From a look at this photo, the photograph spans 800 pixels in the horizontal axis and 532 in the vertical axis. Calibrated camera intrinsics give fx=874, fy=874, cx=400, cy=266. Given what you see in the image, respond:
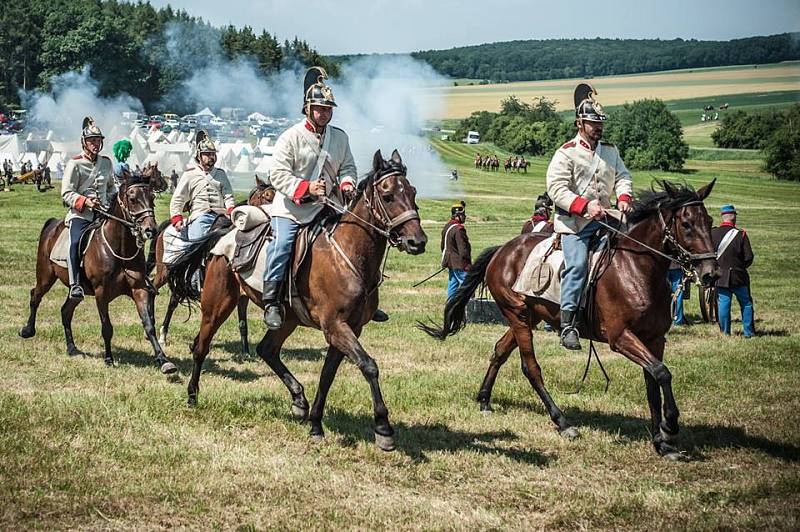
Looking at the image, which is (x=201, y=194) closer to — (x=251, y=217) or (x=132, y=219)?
(x=132, y=219)

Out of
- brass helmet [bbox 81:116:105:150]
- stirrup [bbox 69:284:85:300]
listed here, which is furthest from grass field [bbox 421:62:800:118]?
stirrup [bbox 69:284:85:300]

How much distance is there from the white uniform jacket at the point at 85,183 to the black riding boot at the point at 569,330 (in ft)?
23.9

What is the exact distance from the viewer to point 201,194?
1349cm

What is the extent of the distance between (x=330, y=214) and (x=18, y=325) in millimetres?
8679

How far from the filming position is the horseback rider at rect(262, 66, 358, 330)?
9.33 m

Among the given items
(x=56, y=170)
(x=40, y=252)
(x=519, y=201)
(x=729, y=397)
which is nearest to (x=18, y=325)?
(x=40, y=252)

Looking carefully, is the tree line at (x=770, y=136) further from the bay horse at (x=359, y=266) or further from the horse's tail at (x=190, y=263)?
the bay horse at (x=359, y=266)

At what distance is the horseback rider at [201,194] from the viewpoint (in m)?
13.3

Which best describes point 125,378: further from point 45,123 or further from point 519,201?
point 45,123

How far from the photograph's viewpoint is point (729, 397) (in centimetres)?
1145

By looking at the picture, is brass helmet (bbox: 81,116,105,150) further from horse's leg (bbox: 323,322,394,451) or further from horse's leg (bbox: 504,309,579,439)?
horse's leg (bbox: 504,309,579,439)

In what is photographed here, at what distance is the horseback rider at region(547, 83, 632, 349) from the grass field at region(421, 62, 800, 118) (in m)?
99.7

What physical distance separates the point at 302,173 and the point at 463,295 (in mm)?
3090

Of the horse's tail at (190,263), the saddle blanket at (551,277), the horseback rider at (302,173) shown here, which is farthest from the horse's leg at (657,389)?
the horse's tail at (190,263)
